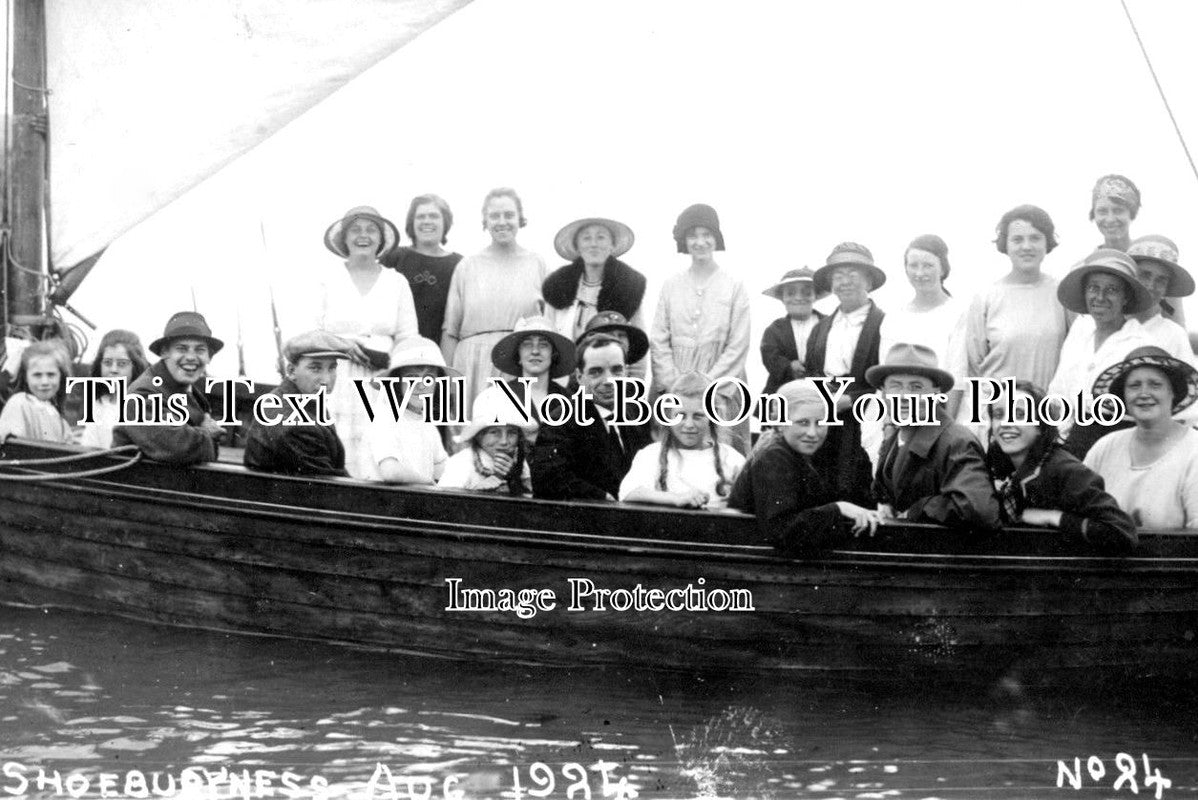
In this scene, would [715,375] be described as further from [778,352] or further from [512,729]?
[512,729]

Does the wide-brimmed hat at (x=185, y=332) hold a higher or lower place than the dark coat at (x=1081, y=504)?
higher

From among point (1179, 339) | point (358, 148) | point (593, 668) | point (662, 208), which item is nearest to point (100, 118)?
point (358, 148)

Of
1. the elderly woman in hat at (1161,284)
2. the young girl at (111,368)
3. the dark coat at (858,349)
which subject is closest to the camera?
the elderly woman in hat at (1161,284)

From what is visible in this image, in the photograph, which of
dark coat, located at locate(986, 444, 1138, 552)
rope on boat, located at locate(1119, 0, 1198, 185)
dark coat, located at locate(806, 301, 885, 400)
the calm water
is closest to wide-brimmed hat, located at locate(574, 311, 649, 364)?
dark coat, located at locate(806, 301, 885, 400)

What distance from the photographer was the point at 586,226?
640cm

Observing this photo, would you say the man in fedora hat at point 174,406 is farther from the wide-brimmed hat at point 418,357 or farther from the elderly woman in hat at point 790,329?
the elderly woman in hat at point 790,329

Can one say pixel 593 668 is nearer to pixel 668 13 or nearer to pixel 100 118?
pixel 668 13

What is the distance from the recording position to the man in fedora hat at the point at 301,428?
18.1 ft

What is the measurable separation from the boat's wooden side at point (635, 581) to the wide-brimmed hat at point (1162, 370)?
485 millimetres

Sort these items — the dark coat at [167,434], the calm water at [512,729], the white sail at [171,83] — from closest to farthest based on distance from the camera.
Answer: the calm water at [512,729], the dark coat at [167,434], the white sail at [171,83]

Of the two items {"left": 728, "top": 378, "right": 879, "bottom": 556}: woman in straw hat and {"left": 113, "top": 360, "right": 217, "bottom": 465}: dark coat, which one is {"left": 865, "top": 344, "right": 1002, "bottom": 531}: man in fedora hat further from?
{"left": 113, "top": 360, "right": 217, "bottom": 465}: dark coat

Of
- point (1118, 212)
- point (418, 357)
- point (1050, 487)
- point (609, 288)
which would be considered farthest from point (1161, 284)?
point (418, 357)

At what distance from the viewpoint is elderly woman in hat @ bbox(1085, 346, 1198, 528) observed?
196 inches

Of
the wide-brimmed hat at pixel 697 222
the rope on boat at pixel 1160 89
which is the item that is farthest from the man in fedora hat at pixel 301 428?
the rope on boat at pixel 1160 89
